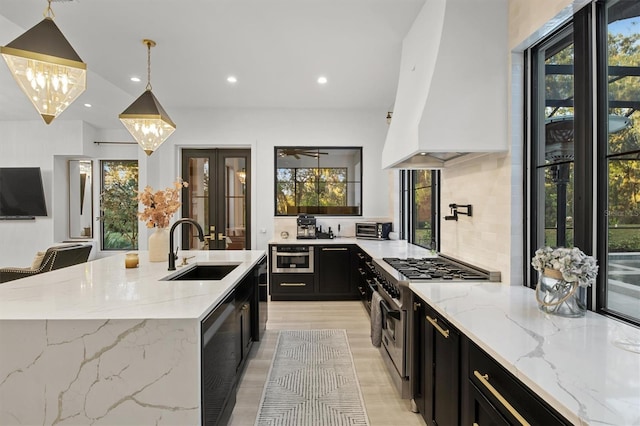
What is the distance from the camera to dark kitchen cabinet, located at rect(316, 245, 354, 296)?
4867mm

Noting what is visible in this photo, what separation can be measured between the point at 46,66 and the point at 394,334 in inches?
118

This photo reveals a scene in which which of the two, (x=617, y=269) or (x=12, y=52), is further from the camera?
(x=12, y=52)

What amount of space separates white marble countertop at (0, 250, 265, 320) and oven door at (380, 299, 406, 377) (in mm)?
1175

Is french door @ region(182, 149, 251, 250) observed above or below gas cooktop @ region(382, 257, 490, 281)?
above

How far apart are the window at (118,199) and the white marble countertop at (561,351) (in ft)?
22.4

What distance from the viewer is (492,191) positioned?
2.39m

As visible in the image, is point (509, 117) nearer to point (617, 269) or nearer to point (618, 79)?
point (618, 79)

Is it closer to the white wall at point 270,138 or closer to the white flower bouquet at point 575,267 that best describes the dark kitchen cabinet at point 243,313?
the white flower bouquet at point 575,267

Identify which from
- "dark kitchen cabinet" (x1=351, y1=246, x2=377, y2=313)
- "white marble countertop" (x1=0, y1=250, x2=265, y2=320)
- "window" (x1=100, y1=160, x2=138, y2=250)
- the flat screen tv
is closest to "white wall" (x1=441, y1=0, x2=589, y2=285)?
"dark kitchen cabinet" (x1=351, y1=246, x2=377, y2=313)

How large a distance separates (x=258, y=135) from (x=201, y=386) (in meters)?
4.43

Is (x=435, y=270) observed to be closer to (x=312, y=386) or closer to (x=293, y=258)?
(x=312, y=386)

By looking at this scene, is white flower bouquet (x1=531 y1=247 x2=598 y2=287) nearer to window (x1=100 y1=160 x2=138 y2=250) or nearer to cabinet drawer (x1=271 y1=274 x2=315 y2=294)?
cabinet drawer (x1=271 y1=274 x2=315 y2=294)

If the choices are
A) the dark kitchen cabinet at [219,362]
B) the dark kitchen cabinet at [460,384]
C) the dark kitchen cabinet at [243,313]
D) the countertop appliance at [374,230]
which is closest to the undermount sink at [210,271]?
the dark kitchen cabinet at [243,313]

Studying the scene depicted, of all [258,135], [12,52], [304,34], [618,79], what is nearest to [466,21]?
Result: [618,79]
